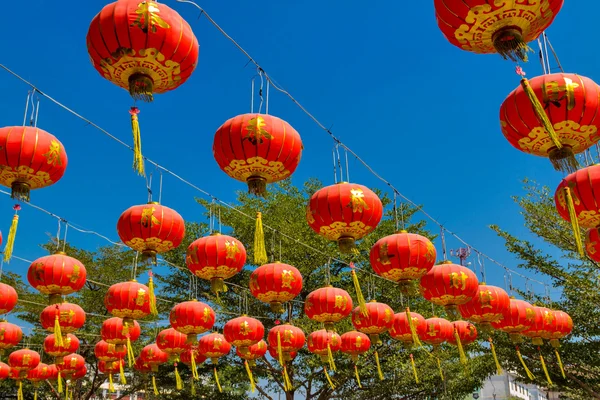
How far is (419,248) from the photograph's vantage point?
7375 millimetres

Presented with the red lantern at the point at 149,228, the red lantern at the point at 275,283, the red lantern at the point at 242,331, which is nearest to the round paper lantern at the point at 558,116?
the red lantern at the point at 149,228

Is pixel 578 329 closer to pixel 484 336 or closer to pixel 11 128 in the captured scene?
pixel 484 336

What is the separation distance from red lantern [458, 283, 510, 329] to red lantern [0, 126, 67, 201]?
7.10m

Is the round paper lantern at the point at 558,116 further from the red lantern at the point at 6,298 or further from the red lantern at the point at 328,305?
the red lantern at the point at 6,298

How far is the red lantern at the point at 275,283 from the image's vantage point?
333 inches

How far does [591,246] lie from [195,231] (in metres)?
16.4

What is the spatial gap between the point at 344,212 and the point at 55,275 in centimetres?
475

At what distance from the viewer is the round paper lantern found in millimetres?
4277

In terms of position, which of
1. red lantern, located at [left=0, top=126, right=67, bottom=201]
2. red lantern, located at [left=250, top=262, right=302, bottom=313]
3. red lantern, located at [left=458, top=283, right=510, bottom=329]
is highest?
red lantern, located at [left=0, top=126, right=67, bottom=201]

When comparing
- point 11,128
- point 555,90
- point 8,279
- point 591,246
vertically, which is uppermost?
point 8,279

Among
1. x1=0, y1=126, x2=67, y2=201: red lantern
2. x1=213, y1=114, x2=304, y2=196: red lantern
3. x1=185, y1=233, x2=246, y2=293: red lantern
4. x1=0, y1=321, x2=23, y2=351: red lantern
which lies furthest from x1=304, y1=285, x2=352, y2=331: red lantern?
x1=0, y1=321, x2=23, y2=351: red lantern

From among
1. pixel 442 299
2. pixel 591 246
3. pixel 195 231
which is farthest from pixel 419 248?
pixel 195 231

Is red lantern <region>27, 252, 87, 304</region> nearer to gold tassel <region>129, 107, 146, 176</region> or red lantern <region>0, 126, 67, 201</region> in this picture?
red lantern <region>0, 126, 67, 201</region>

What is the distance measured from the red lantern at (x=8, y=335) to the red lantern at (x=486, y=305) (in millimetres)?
9490
